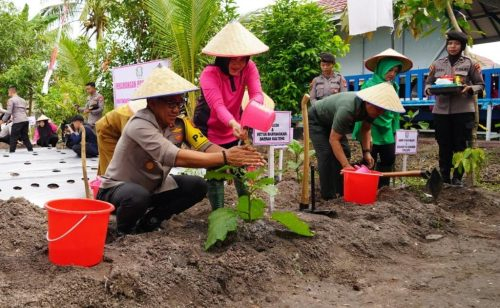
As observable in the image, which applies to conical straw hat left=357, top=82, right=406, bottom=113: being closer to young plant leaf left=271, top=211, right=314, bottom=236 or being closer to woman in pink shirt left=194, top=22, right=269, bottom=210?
woman in pink shirt left=194, top=22, right=269, bottom=210

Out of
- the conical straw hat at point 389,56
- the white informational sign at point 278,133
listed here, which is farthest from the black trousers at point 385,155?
the white informational sign at point 278,133

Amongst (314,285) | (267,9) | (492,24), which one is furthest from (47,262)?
(492,24)

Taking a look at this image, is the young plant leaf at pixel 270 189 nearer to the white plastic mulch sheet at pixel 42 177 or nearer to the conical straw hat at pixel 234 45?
the conical straw hat at pixel 234 45

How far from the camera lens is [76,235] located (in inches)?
83.4

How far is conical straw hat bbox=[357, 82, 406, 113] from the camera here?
3432mm

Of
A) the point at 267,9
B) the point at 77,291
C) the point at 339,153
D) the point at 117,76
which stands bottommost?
the point at 77,291

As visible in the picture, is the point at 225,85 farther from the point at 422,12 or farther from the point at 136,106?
the point at 422,12

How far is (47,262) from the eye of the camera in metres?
2.25

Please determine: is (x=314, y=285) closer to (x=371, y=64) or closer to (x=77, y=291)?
(x=77, y=291)

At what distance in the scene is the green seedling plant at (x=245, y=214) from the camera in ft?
8.18

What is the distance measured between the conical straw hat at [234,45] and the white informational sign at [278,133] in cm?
62

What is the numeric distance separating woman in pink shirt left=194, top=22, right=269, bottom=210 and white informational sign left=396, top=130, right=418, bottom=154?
1.90m

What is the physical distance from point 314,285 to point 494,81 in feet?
25.1

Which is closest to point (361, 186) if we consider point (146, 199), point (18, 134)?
point (146, 199)
